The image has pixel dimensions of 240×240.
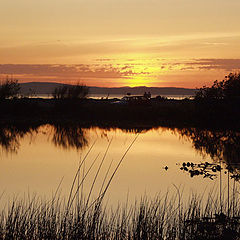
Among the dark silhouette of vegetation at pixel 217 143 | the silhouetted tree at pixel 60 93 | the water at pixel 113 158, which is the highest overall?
the silhouetted tree at pixel 60 93

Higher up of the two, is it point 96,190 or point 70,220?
point 70,220

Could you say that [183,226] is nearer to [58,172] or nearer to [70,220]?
[70,220]

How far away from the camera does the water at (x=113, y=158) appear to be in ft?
35.6

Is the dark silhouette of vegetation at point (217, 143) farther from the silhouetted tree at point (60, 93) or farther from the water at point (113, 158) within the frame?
the silhouetted tree at point (60, 93)

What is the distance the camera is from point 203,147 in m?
18.4

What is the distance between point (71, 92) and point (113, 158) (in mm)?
19107

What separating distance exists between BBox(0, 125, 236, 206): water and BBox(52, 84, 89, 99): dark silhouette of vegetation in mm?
7532

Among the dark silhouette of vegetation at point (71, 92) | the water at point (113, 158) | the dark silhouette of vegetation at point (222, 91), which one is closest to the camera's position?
the water at point (113, 158)

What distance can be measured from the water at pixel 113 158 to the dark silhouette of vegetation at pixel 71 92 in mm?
7532

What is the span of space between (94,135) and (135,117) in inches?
369

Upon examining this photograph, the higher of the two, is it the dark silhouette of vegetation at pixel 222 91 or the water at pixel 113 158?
the dark silhouette of vegetation at pixel 222 91

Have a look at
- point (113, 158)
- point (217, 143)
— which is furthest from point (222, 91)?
point (113, 158)

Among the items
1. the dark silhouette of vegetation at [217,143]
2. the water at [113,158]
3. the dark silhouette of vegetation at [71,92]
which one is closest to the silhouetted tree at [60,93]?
the dark silhouette of vegetation at [71,92]

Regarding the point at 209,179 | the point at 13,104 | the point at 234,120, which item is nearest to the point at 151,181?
the point at 209,179
